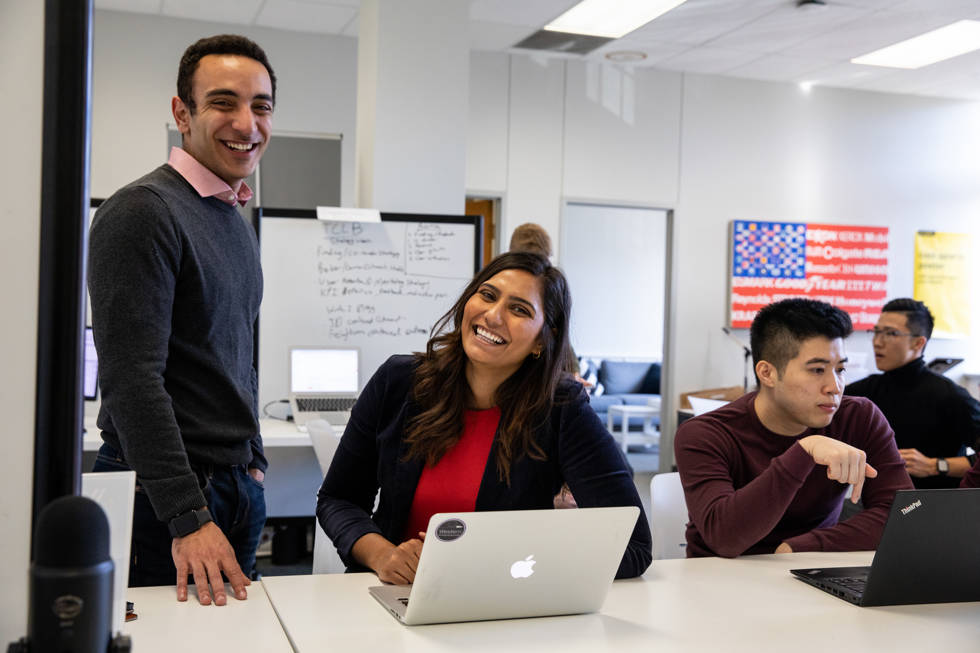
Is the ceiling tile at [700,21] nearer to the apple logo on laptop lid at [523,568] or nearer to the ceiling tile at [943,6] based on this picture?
the ceiling tile at [943,6]

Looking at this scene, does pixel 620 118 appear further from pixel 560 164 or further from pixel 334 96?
pixel 334 96

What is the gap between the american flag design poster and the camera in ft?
24.1

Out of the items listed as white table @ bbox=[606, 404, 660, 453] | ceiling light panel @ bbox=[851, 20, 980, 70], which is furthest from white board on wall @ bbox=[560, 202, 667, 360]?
ceiling light panel @ bbox=[851, 20, 980, 70]

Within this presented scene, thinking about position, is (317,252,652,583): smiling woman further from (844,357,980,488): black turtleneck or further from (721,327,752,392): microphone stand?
(721,327,752,392): microphone stand

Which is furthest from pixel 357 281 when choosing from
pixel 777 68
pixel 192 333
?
pixel 777 68

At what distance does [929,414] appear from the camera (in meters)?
3.54

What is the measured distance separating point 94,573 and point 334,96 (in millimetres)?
6032

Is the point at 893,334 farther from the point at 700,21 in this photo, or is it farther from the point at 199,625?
the point at 199,625

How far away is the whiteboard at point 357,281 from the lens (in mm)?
4148

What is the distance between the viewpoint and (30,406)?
55 centimetres

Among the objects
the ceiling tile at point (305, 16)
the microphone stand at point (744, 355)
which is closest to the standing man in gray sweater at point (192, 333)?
the ceiling tile at point (305, 16)

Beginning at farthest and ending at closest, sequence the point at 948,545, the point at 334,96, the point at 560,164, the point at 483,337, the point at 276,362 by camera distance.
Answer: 1. the point at 560,164
2. the point at 334,96
3. the point at 276,362
4. the point at 483,337
5. the point at 948,545

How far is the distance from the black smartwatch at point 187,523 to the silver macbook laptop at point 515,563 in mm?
336

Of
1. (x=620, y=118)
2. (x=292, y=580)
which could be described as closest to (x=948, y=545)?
(x=292, y=580)
